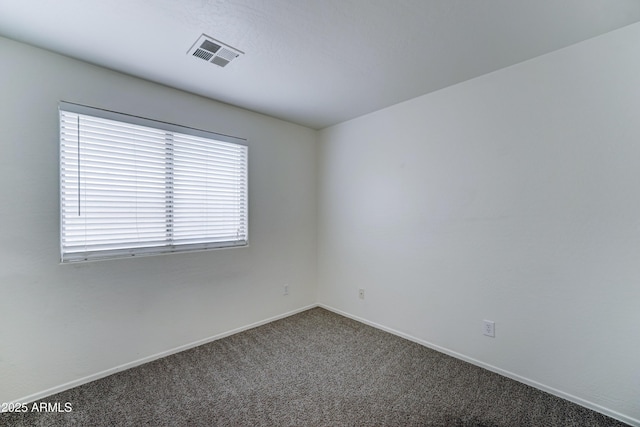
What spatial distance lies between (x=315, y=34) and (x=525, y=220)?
6.69ft

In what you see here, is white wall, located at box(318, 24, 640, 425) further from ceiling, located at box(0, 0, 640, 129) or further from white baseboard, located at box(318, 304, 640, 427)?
ceiling, located at box(0, 0, 640, 129)

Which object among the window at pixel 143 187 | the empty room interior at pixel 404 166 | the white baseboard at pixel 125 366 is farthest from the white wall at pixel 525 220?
the window at pixel 143 187

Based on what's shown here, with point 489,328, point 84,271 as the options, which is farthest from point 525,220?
point 84,271

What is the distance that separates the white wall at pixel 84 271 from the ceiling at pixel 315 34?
233mm

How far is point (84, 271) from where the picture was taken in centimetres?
201

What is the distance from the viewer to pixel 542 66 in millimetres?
1921

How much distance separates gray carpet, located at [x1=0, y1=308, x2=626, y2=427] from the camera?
5.44 ft

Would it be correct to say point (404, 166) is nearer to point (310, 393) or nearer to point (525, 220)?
point (525, 220)

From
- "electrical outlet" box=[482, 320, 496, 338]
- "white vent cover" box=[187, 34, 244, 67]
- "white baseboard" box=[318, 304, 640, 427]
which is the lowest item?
"white baseboard" box=[318, 304, 640, 427]

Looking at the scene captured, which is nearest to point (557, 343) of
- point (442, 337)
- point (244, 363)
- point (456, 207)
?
point (442, 337)

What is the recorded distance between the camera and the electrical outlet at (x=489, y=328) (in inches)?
85.0

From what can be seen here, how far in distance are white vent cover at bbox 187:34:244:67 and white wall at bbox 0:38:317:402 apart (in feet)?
2.37

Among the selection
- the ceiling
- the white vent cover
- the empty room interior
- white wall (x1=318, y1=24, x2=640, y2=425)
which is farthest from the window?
white wall (x1=318, y1=24, x2=640, y2=425)

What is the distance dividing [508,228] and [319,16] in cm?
206
